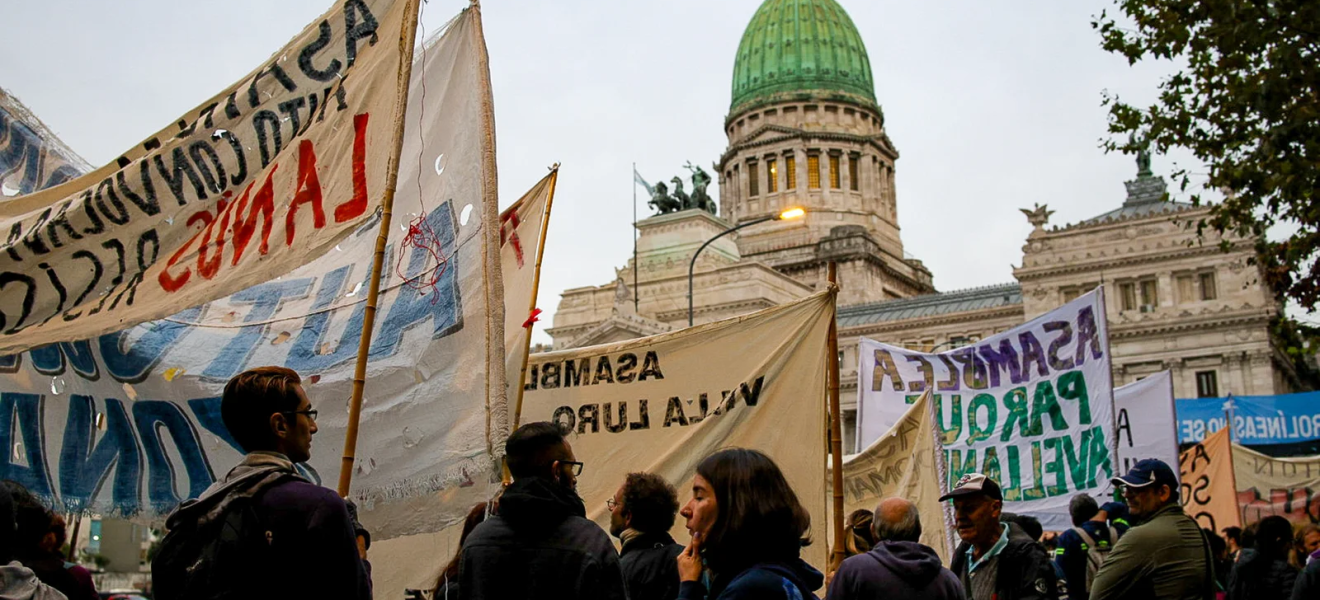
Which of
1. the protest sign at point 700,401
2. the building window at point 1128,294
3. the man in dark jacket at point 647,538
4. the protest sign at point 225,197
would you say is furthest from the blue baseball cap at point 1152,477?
the building window at point 1128,294

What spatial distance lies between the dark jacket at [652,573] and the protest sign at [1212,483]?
438 inches

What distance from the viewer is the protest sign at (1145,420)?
14625 millimetres

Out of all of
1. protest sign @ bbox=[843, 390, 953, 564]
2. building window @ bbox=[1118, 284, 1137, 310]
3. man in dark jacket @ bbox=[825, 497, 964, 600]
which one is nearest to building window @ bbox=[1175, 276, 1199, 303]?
building window @ bbox=[1118, 284, 1137, 310]

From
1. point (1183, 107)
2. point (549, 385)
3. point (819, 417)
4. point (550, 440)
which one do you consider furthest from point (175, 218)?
point (1183, 107)

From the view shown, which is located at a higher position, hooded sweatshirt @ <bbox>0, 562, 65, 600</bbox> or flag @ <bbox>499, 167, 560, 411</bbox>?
flag @ <bbox>499, 167, 560, 411</bbox>

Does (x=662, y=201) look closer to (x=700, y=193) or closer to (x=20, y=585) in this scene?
(x=700, y=193)

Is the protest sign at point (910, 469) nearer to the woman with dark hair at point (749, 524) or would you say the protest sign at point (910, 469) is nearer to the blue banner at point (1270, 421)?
the woman with dark hair at point (749, 524)

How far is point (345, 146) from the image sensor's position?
6.34 meters

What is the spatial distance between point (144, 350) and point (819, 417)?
3.91 m

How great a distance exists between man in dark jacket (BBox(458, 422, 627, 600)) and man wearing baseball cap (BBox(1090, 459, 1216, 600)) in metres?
2.64

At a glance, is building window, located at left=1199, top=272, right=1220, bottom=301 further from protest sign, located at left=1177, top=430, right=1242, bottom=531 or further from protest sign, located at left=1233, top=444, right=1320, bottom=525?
protest sign, located at left=1177, top=430, right=1242, bottom=531

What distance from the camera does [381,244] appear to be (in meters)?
5.77

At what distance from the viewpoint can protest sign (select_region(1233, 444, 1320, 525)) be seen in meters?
16.3

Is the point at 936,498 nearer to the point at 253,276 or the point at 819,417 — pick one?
the point at 819,417
